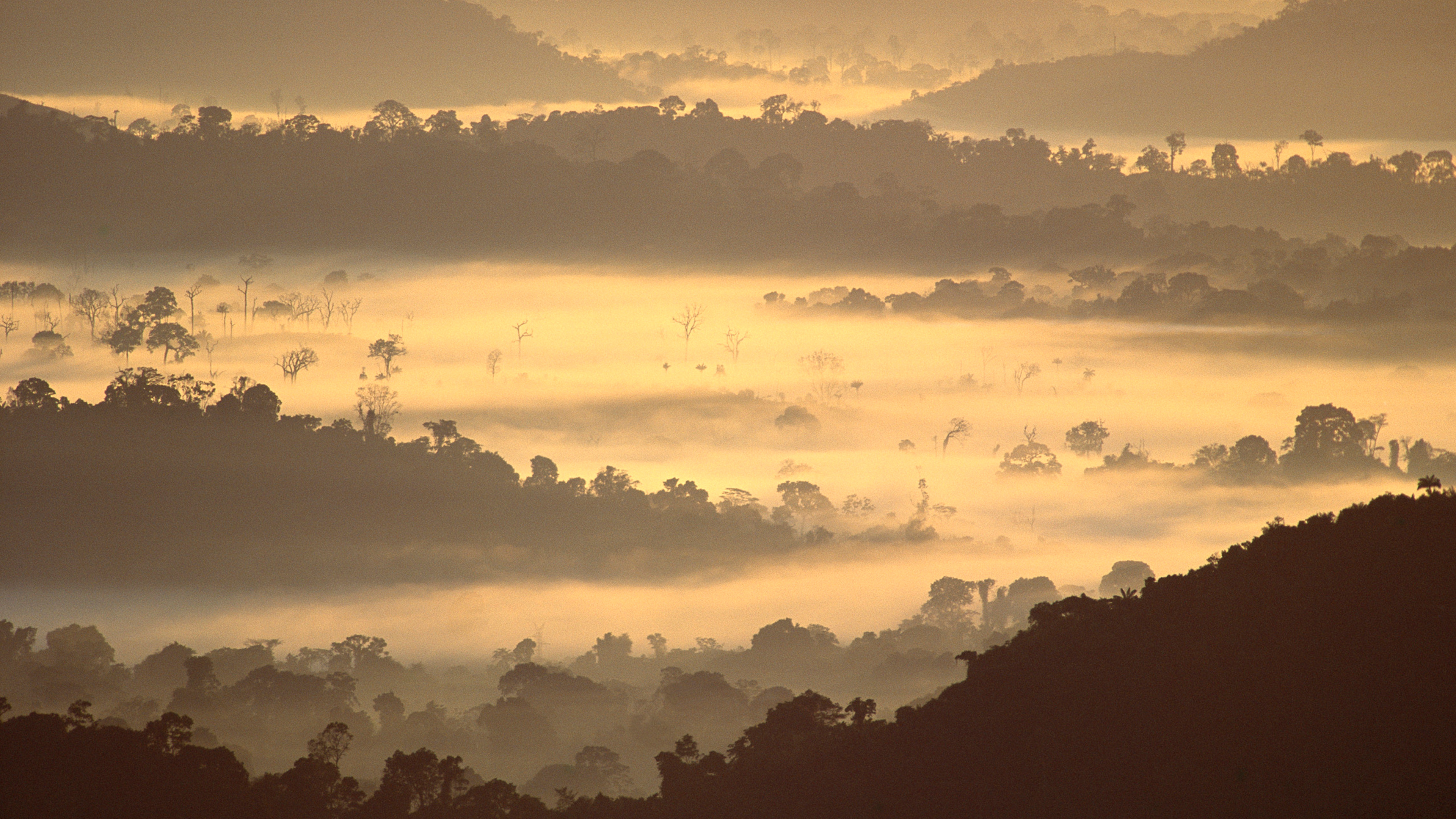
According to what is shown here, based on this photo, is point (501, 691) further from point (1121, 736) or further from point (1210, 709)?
point (1210, 709)

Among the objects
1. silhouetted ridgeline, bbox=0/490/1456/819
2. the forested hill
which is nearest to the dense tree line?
silhouetted ridgeline, bbox=0/490/1456/819

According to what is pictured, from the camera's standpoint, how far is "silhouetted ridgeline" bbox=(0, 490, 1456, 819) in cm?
3969

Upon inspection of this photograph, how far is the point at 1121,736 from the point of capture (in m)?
43.8

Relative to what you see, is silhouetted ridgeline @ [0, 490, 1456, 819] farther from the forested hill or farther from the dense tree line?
the dense tree line

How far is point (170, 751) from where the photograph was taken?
55688mm

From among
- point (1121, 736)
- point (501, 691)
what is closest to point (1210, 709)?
point (1121, 736)

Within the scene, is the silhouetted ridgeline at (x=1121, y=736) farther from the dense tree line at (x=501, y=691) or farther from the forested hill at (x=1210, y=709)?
the dense tree line at (x=501, y=691)

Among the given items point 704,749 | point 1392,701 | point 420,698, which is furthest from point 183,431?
point 1392,701

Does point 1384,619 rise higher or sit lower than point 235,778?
higher

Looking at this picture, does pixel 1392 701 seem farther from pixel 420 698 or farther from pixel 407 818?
pixel 420 698

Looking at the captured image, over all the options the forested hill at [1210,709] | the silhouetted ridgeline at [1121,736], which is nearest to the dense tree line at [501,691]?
the silhouetted ridgeline at [1121,736]

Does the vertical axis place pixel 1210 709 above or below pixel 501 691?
below

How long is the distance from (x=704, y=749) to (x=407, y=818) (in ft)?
201

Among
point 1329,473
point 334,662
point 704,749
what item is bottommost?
point 704,749
